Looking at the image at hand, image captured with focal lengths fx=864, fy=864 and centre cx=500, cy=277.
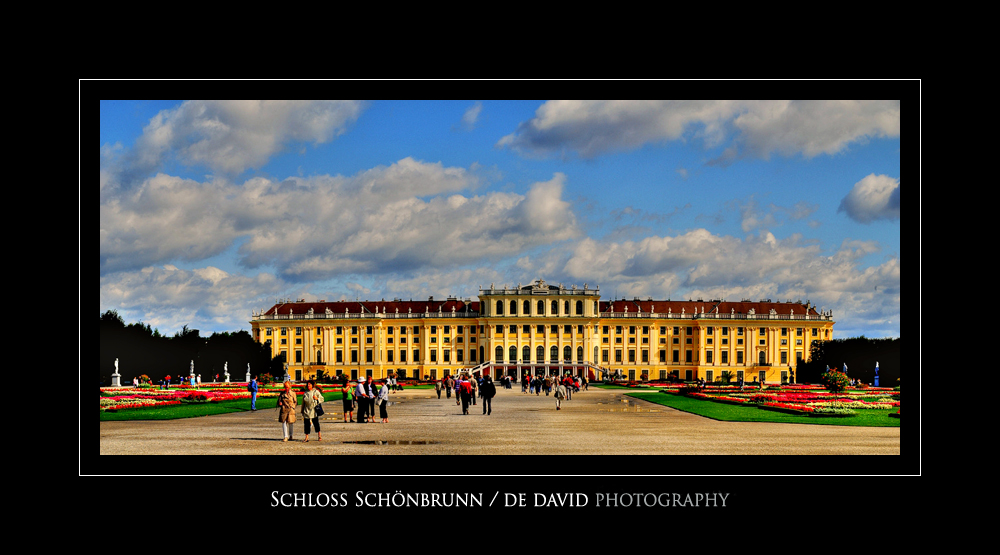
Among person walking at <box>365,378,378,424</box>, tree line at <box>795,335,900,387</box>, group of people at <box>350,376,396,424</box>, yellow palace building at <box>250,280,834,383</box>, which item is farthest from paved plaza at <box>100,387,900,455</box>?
yellow palace building at <box>250,280,834,383</box>

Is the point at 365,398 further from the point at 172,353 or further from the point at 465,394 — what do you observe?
the point at 172,353

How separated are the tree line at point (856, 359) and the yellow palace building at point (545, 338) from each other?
3398 cm

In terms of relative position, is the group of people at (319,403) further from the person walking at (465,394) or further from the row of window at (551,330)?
the row of window at (551,330)

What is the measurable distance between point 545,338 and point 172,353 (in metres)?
48.9

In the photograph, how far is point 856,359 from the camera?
2226 inches

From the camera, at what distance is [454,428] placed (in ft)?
60.1

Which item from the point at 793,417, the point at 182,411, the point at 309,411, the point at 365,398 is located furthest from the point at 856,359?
the point at 309,411

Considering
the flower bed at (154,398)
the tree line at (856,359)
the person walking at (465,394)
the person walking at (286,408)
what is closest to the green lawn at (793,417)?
the person walking at (465,394)

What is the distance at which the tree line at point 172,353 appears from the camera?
47938mm

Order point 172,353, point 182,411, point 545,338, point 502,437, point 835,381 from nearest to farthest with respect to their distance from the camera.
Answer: point 502,437 → point 182,411 → point 835,381 → point 172,353 → point 545,338
